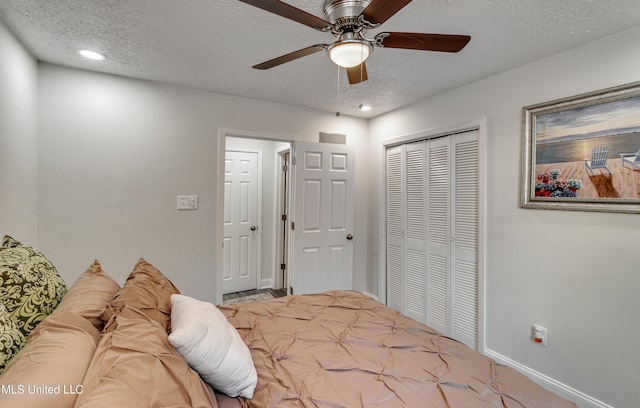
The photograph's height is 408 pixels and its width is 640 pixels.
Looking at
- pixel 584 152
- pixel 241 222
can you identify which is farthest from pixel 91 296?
pixel 241 222

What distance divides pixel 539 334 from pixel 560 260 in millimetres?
574

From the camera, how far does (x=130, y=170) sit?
2617mm

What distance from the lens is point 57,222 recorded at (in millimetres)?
2381

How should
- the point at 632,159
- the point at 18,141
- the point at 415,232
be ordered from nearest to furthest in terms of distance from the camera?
the point at 632,159
the point at 18,141
the point at 415,232

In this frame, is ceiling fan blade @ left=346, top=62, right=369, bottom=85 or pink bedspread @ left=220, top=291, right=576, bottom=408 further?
ceiling fan blade @ left=346, top=62, right=369, bottom=85

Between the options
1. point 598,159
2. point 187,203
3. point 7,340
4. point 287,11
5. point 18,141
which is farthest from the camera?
point 187,203

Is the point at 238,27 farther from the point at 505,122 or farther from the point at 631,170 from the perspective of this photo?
the point at 631,170

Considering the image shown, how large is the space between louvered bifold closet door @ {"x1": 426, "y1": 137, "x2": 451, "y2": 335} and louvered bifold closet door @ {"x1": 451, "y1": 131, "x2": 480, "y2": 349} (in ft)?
0.23

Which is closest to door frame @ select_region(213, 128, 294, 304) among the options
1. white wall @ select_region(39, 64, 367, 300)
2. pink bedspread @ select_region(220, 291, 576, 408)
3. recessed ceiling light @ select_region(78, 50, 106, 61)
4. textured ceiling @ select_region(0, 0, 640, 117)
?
white wall @ select_region(39, 64, 367, 300)

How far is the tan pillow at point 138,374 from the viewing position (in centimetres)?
66

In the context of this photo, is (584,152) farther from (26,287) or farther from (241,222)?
(241,222)

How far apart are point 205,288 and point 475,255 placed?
2571 millimetres

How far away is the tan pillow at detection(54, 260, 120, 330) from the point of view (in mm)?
1073

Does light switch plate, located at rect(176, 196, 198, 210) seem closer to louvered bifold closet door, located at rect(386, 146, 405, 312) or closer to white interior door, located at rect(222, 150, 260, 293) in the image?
white interior door, located at rect(222, 150, 260, 293)
